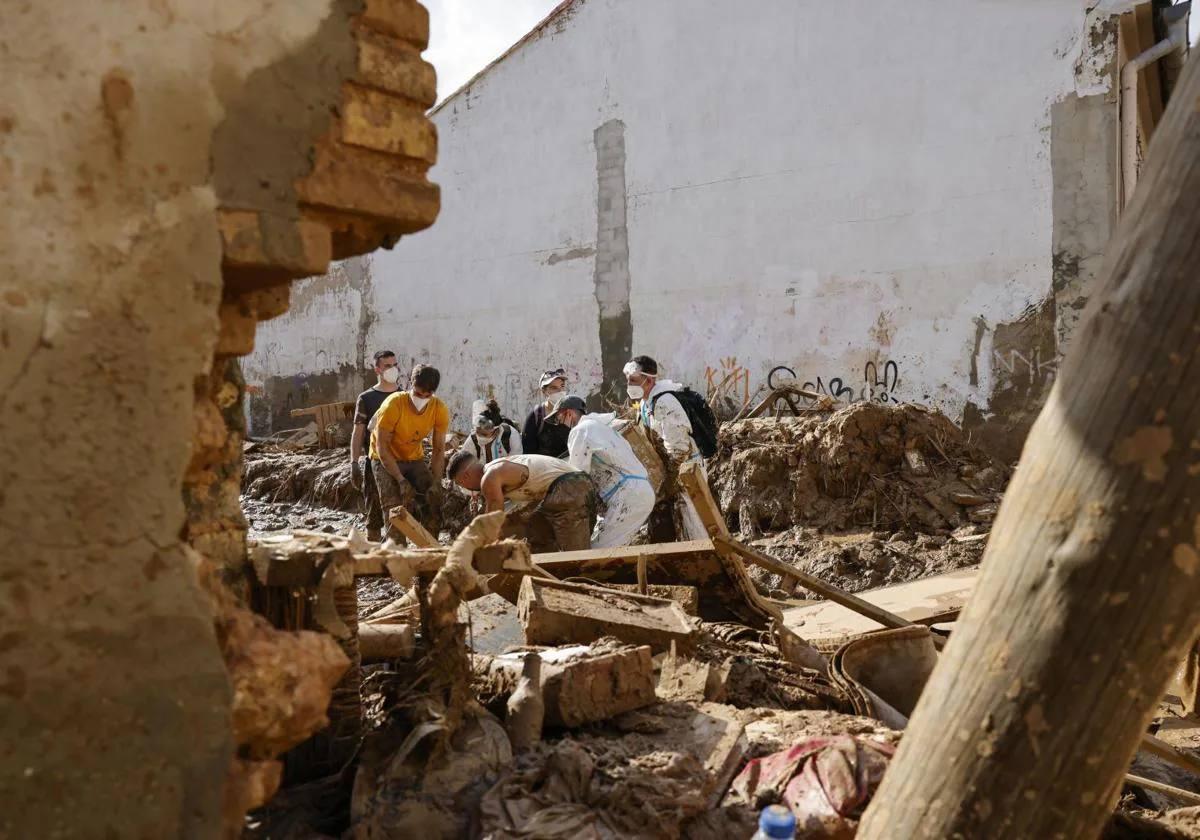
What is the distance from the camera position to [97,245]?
187cm

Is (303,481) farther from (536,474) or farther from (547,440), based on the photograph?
(536,474)

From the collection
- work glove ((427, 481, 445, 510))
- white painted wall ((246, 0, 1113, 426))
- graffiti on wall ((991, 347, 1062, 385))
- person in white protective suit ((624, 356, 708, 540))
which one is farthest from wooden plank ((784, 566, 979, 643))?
white painted wall ((246, 0, 1113, 426))

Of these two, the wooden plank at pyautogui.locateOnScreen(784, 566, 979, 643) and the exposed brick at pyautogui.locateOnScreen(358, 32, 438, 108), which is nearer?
the exposed brick at pyautogui.locateOnScreen(358, 32, 438, 108)

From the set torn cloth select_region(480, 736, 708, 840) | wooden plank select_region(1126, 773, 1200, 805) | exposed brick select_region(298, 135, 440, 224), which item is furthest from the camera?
wooden plank select_region(1126, 773, 1200, 805)

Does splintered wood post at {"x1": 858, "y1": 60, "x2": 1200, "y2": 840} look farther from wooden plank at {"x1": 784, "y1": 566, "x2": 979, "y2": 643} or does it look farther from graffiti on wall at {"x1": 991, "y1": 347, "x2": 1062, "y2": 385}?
graffiti on wall at {"x1": 991, "y1": 347, "x2": 1062, "y2": 385}

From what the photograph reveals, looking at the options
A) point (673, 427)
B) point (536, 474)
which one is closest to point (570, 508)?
point (536, 474)

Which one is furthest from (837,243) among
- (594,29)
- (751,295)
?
(594,29)

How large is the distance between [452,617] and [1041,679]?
205 cm

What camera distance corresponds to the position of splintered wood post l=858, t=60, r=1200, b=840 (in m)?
1.65

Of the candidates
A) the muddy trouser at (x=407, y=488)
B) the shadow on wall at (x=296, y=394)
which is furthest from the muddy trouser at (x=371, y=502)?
the shadow on wall at (x=296, y=394)

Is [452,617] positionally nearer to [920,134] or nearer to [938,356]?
[938,356]

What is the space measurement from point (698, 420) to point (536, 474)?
184cm

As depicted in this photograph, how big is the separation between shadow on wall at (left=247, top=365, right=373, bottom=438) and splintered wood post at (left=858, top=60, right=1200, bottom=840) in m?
17.7

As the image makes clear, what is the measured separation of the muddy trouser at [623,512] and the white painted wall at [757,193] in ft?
23.6
